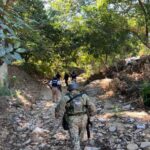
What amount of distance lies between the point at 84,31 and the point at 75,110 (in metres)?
17.8

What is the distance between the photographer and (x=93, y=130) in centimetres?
973

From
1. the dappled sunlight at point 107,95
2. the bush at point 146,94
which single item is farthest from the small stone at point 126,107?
the dappled sunlight at point 107,95

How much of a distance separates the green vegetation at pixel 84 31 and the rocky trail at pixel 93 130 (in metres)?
2.50

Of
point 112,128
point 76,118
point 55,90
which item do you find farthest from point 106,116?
point 55,90

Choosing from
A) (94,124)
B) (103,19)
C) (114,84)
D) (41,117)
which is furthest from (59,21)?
(94,124)

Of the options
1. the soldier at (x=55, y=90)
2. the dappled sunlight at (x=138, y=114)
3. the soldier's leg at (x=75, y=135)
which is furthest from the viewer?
the soldier at (x=55, y=90)

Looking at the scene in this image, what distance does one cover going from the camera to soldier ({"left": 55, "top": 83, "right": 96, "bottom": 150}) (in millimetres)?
6910

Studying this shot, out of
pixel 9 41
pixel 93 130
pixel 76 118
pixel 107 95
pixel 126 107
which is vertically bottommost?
pixel 93 130

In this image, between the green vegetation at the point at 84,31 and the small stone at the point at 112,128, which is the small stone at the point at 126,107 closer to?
the small stone at the point at 112,128

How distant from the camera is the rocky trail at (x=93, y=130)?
8.83 m

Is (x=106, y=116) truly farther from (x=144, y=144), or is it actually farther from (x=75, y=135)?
(x=75, y=135)

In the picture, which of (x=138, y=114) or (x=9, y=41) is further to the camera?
(x=138, y=114)

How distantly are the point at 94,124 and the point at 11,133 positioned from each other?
2477mm

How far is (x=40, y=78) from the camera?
29016mm
